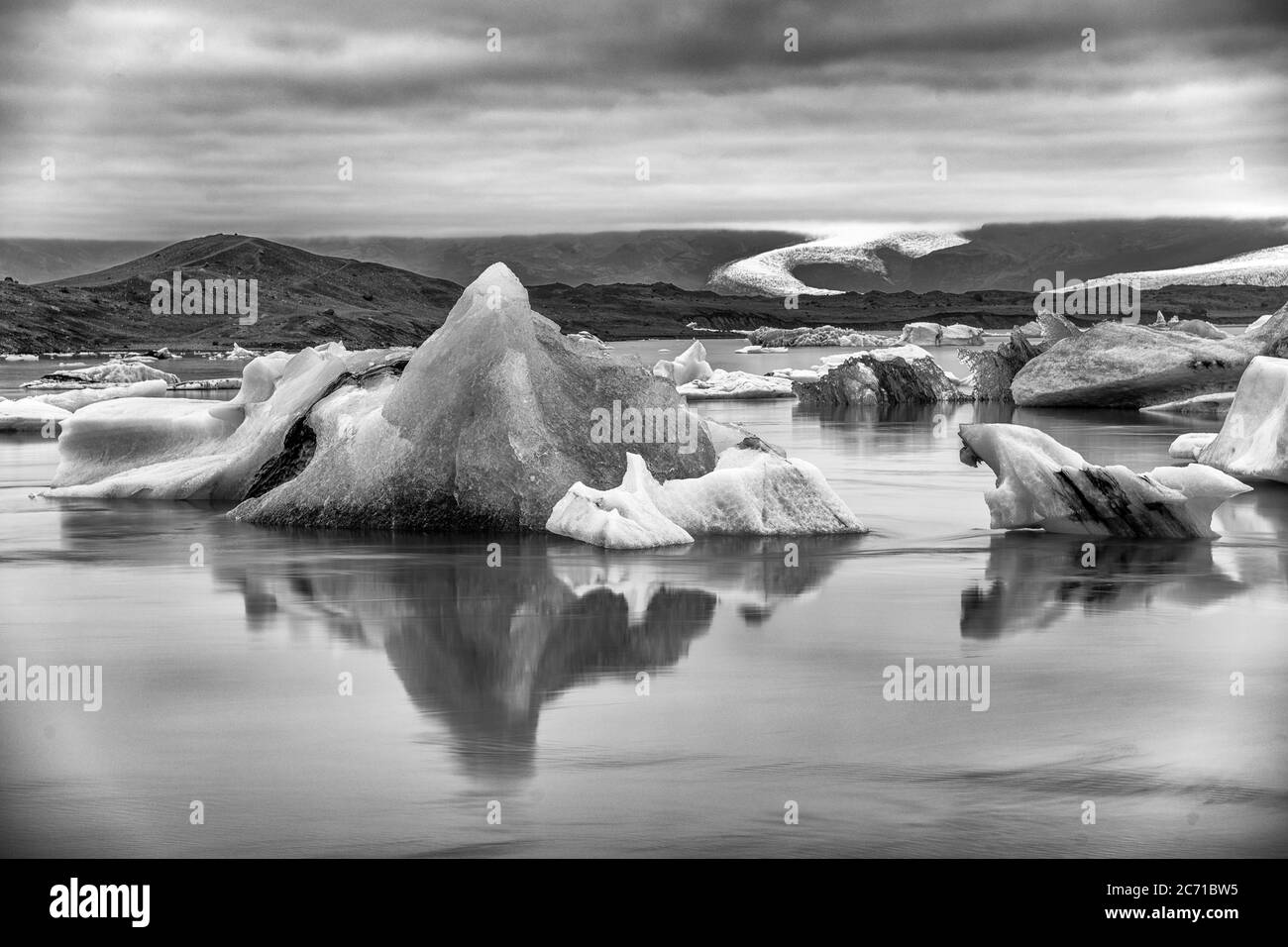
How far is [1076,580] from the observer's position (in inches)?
368

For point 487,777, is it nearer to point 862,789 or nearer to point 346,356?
point 862,789

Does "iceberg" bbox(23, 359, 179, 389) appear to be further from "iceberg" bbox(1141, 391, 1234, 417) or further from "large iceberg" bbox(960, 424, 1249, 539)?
"large iceberg" bbox(960, 424, 1249, 539)

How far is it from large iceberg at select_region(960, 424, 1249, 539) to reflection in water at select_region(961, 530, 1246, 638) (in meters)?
0.13

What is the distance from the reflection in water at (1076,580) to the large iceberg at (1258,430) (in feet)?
11.5

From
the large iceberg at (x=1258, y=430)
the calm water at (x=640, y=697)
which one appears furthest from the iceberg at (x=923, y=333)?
the calm water at (x=640, y=697)

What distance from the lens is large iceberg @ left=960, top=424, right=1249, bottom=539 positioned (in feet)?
35.3

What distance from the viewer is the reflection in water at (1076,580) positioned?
8414mm

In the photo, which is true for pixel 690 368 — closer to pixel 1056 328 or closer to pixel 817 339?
pixel 1056 328

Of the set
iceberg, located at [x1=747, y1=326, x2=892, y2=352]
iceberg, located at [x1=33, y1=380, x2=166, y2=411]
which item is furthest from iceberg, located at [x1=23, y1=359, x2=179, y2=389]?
iceberg, located at [x1=747, y1=326, x2=892, y2=352]

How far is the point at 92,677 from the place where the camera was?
7.08 metres

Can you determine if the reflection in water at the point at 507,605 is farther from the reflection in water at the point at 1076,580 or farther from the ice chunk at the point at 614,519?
the reflection in water at the point at 1076,580

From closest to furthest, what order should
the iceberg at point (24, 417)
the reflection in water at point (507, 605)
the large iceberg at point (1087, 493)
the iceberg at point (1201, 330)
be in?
the reflection in water at point (507, 605) → the large iceberg at point (1087, 493) → the iceberg at point (24, 417) → the iceberg at point (1201, 330)

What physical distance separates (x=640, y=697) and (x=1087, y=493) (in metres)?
5.31

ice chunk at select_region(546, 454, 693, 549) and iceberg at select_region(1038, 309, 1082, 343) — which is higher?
iceberg at select_region(1038, 309, 1082, 343)
